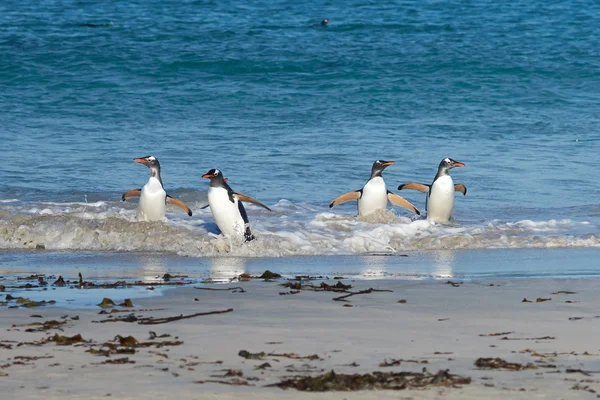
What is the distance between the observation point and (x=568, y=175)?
12586mm

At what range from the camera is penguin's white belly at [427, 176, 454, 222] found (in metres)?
10.0

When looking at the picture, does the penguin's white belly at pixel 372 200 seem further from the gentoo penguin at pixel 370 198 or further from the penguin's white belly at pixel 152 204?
the penguin's white belly at pixel 152 204

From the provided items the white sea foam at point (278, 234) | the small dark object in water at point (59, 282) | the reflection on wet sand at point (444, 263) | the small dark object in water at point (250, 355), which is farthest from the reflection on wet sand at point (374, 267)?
the small dark object in water at point (250, 355)

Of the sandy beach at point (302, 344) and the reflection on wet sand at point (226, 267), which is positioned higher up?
the reflection on wet sand at point (226, 267)

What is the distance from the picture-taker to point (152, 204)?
9.38 meters

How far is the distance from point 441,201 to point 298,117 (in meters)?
7.48

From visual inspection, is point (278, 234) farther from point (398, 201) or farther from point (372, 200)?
point (398, 201)

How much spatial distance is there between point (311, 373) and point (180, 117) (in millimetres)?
14557

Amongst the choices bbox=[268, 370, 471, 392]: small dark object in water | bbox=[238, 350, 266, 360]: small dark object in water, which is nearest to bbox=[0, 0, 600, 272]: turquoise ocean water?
bbox=[238, 350, 266, 360]: small dark object in water

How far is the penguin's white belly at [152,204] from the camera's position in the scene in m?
9.30

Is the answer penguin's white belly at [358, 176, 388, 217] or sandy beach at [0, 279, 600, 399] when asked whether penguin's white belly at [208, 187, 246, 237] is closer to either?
penguin's white belly at [358, 176, 388, 217]

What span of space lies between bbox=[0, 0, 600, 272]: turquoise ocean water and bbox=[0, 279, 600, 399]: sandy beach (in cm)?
321

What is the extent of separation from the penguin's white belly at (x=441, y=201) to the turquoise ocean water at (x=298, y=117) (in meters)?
0.18

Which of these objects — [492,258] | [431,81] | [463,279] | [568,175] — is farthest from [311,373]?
[431,81]
